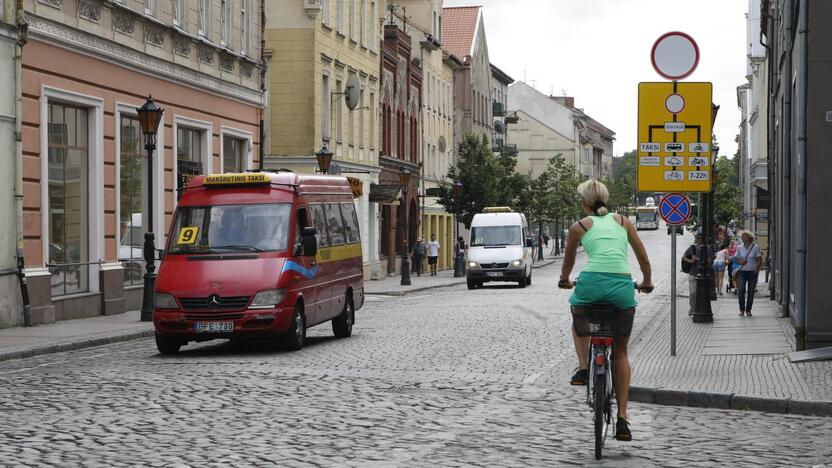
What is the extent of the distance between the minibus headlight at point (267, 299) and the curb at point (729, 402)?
19.2ft

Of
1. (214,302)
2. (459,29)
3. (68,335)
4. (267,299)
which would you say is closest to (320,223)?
(267,299)

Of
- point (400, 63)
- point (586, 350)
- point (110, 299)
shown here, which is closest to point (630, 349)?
point (586, 350)

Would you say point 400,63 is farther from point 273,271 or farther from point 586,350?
point 586,350

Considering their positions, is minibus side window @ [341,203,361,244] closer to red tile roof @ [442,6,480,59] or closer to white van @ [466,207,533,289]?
white van @ [466,207,533,289]

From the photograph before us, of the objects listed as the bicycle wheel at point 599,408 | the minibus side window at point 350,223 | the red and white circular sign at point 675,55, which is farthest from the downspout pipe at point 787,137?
the bicycle wheel at point 599,408

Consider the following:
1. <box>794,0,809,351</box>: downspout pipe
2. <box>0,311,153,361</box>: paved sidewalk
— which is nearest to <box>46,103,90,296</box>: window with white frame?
<box>0,311,153,361</box>: paved sidewalk

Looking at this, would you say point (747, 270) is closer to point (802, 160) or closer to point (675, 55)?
point (802, 160)

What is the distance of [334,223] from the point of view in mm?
21594

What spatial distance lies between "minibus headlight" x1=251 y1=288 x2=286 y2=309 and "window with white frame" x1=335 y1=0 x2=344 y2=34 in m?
34.4

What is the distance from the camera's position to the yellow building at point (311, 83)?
4778 cm

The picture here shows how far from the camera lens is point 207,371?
15758 mm

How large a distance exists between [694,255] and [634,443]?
59.5 feet

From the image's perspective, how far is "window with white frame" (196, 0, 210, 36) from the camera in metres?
33.9

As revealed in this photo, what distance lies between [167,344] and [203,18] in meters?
17.2
